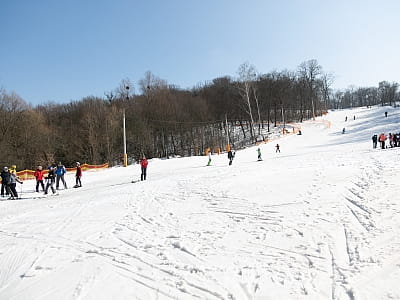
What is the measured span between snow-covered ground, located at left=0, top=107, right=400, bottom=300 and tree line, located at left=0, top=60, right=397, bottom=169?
36.3m

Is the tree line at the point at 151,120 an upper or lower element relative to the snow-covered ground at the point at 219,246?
upper

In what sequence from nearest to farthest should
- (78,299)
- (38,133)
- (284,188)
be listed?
1. (78,299)
2. (284,188)
3. (38,133)

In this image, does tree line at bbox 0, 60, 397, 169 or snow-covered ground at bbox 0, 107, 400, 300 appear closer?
snow-covered ground at bbox 0, 107, 400, 300

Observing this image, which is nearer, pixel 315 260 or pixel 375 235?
pixel 315 260

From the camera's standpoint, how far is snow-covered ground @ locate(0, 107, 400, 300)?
473 centimetres

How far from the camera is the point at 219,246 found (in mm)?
6449

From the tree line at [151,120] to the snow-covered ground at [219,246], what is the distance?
119 ft

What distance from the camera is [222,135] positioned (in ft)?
227

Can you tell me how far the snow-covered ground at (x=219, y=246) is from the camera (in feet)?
15.5

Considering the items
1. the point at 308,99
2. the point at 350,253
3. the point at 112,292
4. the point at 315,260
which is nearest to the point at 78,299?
the point at 112,292

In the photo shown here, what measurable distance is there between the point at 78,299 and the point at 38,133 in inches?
1873

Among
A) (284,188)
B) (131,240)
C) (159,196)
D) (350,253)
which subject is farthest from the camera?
(159,196)

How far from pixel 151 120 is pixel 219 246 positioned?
5451 cm

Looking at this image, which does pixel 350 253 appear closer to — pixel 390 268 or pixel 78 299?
pixel 390 268
